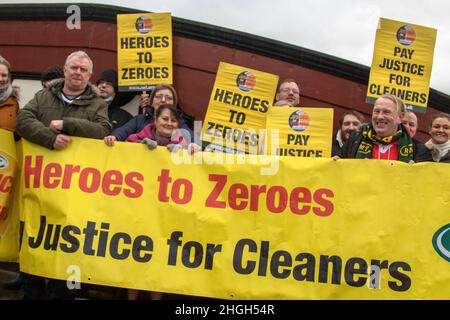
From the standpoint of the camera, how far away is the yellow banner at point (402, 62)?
7.38 meters

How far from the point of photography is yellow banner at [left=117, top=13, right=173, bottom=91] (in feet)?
25.6

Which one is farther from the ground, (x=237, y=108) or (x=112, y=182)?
(x=237, y=108)

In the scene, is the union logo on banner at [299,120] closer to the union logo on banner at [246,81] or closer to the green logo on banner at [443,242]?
the union logo on banner at [246,81]

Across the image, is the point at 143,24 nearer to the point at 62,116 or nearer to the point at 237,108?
the point at 237,108

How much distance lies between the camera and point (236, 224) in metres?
4.05

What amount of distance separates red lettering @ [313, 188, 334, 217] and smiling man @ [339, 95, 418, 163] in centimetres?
49

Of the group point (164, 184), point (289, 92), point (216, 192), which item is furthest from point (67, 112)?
point (289, 92)

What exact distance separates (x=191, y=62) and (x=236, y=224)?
567 cm

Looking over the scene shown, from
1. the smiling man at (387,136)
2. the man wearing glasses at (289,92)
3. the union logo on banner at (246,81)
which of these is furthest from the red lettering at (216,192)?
the union logo on banner at (246,81)

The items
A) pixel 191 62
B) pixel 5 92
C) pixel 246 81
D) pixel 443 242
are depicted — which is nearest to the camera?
pixel 443 242

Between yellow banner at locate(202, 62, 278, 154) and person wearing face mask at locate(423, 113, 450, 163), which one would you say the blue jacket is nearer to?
yellow banner at locate(202, 62, 278, 154)

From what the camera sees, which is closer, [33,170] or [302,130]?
[33,170]

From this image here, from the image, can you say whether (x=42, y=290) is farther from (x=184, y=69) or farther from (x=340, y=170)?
(x=184, y=69)

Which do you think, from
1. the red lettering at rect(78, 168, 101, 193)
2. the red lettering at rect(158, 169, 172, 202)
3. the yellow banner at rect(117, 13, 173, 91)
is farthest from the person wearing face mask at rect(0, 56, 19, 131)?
the yellow banner at rect(117, 13, 173, 91)
